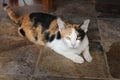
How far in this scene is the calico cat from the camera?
63.7 inches

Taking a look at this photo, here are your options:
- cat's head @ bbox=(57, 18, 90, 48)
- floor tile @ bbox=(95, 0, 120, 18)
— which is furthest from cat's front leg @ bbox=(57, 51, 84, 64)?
floor tile @ bbox=(95, 0, 120, 18)

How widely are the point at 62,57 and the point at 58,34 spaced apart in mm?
186

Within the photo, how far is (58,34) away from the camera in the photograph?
173 centimetres

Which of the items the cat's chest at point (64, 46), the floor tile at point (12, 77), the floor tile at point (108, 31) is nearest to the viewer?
the floor tile at point (12, 77)

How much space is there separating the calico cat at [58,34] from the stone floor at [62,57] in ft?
0.18

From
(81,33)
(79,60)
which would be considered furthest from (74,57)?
(81,33)

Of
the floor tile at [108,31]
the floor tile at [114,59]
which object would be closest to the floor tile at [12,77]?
the floor tile at [114,59]

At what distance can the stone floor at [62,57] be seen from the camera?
1.60m

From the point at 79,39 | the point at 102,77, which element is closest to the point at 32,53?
the point at 79,39

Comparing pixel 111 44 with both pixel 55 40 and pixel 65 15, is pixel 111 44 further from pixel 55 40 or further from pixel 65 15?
pixel 65 15

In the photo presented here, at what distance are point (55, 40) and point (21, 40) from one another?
1.23 feet

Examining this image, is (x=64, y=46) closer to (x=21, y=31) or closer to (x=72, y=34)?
(x=72, y=34)

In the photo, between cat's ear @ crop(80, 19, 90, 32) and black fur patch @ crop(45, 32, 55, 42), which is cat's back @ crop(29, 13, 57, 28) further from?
cat's ear @ crop(80, 19, 90, 32)

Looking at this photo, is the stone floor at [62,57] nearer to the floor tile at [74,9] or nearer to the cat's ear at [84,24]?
the floor tile at [74,9]
